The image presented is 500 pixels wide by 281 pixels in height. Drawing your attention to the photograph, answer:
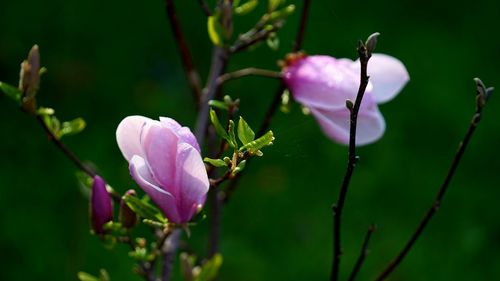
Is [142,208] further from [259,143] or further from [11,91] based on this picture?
[11,91]

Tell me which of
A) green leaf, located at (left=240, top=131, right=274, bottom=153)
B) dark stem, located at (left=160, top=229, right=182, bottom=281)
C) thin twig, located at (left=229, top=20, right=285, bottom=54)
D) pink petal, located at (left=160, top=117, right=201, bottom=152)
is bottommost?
dark stem, located at (left=160, top=229, right=182, bottom=281)

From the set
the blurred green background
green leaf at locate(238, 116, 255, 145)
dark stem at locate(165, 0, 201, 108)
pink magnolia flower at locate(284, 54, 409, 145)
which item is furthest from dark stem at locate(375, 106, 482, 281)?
the blurred green background

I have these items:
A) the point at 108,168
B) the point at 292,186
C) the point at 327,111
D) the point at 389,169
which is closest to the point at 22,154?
the point at 108,168

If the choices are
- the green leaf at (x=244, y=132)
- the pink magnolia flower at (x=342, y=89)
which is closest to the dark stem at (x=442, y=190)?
the pink magnolia flower at (x=342, y=89)

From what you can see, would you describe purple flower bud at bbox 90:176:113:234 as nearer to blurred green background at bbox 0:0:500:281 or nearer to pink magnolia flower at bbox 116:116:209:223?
pink magnolia flower at bbox 116:116:209:223

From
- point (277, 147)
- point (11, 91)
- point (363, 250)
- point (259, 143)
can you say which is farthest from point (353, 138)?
point (277, 147)

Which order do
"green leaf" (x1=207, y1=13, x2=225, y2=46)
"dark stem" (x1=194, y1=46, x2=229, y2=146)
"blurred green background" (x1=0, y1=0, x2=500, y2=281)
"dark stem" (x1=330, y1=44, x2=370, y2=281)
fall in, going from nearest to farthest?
"dark stem" (x1=330, y1=44, x2=370, y2=281), "green leaf" (x1=207, y1=13, x2=225, y2=46), "dark stem" (x1=194, y1=46, x2=229, y2=146), "blurred green background" (x1=0, y1=0, x2=500, y2=281)
